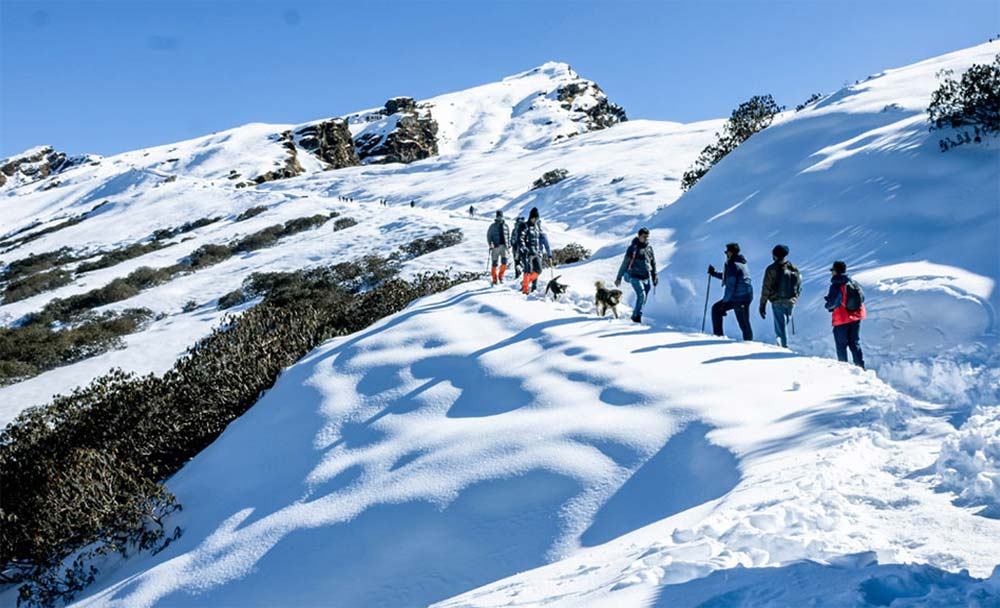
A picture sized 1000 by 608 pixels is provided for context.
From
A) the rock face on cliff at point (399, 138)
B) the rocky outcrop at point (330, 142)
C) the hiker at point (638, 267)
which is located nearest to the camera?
the hiker at point (638, 267)

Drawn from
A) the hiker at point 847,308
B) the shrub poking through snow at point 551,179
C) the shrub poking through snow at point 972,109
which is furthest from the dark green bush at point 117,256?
the shrub poking through snow at point 972,109

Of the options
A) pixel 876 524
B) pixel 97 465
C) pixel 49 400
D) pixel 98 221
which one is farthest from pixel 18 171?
pixel 876 524

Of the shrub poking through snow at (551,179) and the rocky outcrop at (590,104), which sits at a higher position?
the rocky outcrop at (590,104)

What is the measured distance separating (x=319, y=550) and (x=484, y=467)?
1.47m

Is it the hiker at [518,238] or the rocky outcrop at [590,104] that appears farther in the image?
the rocky outcrop at [590,104]

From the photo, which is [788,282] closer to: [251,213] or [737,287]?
[737,287]

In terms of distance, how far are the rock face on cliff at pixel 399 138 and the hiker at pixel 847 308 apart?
7003cm

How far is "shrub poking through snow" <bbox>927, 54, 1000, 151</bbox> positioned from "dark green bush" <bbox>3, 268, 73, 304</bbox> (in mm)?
30062

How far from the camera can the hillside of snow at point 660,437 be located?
295 cm

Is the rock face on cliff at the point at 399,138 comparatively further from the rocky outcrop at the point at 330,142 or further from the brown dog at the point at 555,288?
the brown dog at the point at 555,288

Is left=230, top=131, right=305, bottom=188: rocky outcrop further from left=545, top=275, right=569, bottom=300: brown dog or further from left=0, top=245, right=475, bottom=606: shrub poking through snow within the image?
left=545, top=275, right=569, bottom=300: brown dog

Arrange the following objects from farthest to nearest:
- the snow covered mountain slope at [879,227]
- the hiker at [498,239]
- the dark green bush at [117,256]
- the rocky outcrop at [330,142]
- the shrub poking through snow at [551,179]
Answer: the rocky outcrop at [330,142]
the shrub poking through snow at [551,179]
the dark green bush at [117,256]
the hiker at [498,239]
the snow covered mountain slope at [879,227]

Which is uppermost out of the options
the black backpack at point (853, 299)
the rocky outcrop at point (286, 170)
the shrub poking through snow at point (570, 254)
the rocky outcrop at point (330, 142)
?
the rocky outcrop at point (330, 142)

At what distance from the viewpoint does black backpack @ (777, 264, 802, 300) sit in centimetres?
802
